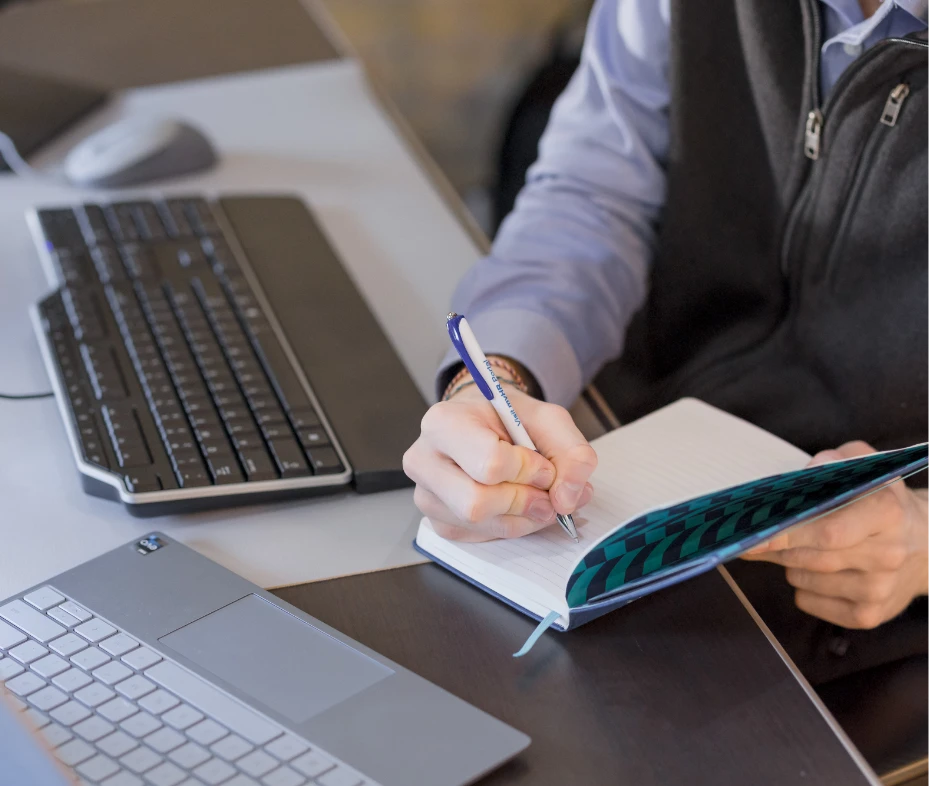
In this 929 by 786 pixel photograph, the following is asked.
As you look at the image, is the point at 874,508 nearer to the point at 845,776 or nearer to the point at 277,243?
the point at 845,776

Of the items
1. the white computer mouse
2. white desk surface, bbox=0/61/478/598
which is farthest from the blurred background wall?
the white computer mouse

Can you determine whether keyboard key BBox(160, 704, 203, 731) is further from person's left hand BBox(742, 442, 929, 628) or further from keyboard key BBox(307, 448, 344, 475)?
person's left hand BBox(742, 442, 929, 628)

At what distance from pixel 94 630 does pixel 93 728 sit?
0.23 ft

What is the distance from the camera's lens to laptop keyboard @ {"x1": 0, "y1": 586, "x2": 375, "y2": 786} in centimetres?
48

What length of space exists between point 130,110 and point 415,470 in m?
0.81

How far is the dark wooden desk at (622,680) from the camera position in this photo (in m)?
0.53

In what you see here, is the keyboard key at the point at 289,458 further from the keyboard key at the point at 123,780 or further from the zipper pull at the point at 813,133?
the zipper pull at the point at 813,133

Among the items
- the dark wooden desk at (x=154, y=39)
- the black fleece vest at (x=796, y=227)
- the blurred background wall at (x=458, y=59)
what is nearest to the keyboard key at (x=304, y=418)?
the black fleece vest at (x=796, y=227)

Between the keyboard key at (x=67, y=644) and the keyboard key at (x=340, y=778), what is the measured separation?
0.15m

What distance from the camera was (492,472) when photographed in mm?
599

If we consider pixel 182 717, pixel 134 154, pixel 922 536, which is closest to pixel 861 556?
pixel 922 536

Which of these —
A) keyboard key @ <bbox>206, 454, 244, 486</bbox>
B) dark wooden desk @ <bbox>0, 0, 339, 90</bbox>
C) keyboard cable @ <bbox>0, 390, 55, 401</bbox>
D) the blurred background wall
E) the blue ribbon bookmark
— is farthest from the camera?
the blurred background wall

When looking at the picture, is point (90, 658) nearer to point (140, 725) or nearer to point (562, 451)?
point (140, 725)

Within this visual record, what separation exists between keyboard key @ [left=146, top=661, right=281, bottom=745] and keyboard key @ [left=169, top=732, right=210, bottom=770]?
0.06 feet
